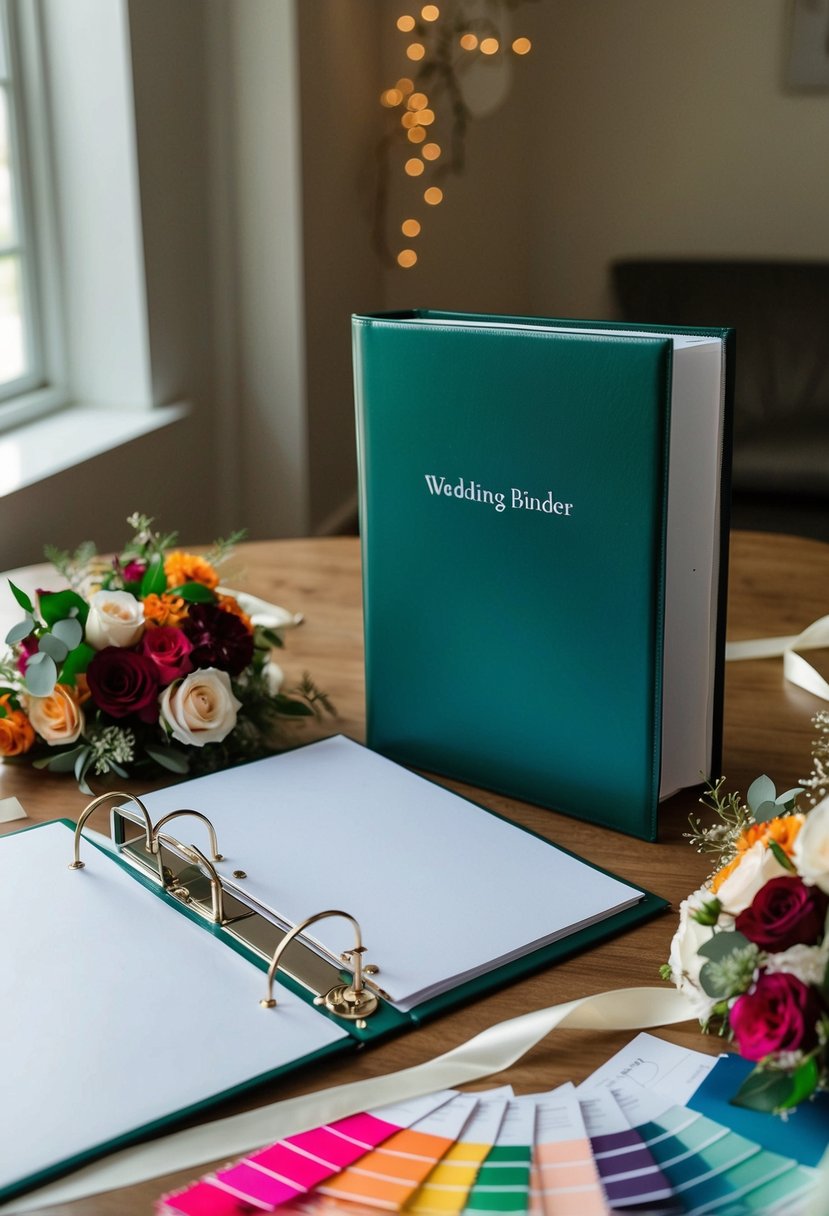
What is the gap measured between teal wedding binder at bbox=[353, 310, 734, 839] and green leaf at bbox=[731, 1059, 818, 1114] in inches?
12.6

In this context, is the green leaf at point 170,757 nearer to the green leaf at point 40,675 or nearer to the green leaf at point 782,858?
the green leaf at point 40,675

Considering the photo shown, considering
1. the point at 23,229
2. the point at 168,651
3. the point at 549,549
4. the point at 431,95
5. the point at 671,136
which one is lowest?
the point at 168,651

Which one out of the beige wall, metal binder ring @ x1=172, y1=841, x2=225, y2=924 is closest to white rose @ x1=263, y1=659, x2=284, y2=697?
metal binder ring @ x1=172, y1=841, x2=225, y2=924

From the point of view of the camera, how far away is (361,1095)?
0.63 m

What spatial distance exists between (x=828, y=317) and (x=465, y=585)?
3230 millimetres

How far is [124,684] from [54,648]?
0.07 m

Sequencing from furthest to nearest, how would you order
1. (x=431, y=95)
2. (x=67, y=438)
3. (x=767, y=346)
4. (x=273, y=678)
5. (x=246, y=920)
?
1. (x=431, y=95)
2. (x=767, y=346)
3. (x=67, y=438)
4. (x=273, y=678)
5. (x=246, y=920)

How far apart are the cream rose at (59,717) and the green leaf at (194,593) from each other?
12cm

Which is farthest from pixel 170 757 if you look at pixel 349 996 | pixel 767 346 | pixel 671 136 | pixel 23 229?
pixel 671 136

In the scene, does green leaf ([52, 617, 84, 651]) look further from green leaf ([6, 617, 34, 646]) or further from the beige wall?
the beige wall

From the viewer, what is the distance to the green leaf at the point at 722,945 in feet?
2.08

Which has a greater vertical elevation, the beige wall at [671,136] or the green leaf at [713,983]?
the beige wall at [671,136]

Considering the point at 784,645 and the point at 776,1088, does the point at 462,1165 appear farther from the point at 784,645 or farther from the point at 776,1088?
the point at 784,645

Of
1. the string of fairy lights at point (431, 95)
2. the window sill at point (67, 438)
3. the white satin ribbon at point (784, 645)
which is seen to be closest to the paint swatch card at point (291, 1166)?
the white satin ribbon at point (784, 645)
